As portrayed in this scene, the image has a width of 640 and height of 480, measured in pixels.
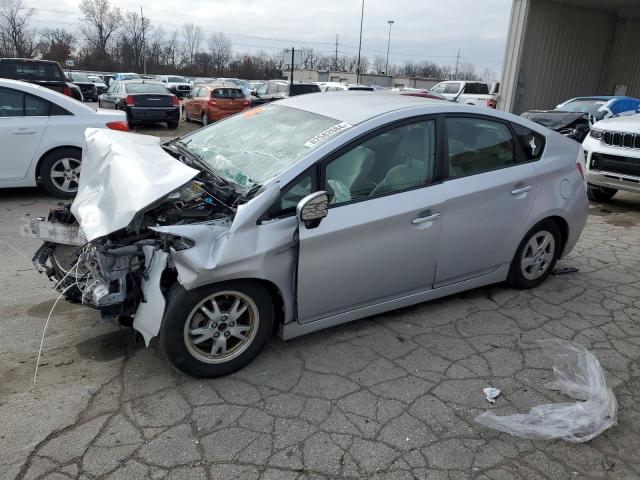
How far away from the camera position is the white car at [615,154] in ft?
23.5

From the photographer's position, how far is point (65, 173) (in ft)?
22.6

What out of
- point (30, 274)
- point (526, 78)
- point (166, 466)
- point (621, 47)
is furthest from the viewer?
point (621, 47)

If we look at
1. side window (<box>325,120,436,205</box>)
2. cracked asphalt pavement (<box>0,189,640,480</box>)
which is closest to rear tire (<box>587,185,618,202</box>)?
cracked asphalt pavement (<box>0,189,640,480</box>)

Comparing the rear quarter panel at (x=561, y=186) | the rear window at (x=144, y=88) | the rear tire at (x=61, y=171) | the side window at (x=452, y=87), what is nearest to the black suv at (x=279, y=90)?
the rear window at (x=144, y=88)

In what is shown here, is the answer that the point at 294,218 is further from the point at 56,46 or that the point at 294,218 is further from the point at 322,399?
the point at 56,46

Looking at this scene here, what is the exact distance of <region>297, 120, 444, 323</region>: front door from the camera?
10.0ft

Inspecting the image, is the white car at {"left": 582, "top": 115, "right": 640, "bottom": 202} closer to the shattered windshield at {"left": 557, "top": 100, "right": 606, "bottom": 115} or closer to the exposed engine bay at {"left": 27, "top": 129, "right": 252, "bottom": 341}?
the shattered windshield at {"left": 557, "top": 100, "right": 606, "bottom": 115}

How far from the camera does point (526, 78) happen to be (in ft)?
49.9

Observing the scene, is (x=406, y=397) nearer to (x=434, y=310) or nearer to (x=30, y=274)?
(x=434, y=310)

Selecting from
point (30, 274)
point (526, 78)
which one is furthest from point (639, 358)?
point (526, 78)

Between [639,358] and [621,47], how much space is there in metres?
17.9

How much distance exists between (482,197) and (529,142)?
812 mm

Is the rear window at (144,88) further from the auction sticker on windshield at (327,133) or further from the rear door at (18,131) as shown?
the auction sticker on windshield at (327,133)

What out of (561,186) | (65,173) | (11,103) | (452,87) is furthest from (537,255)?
(452,87)
